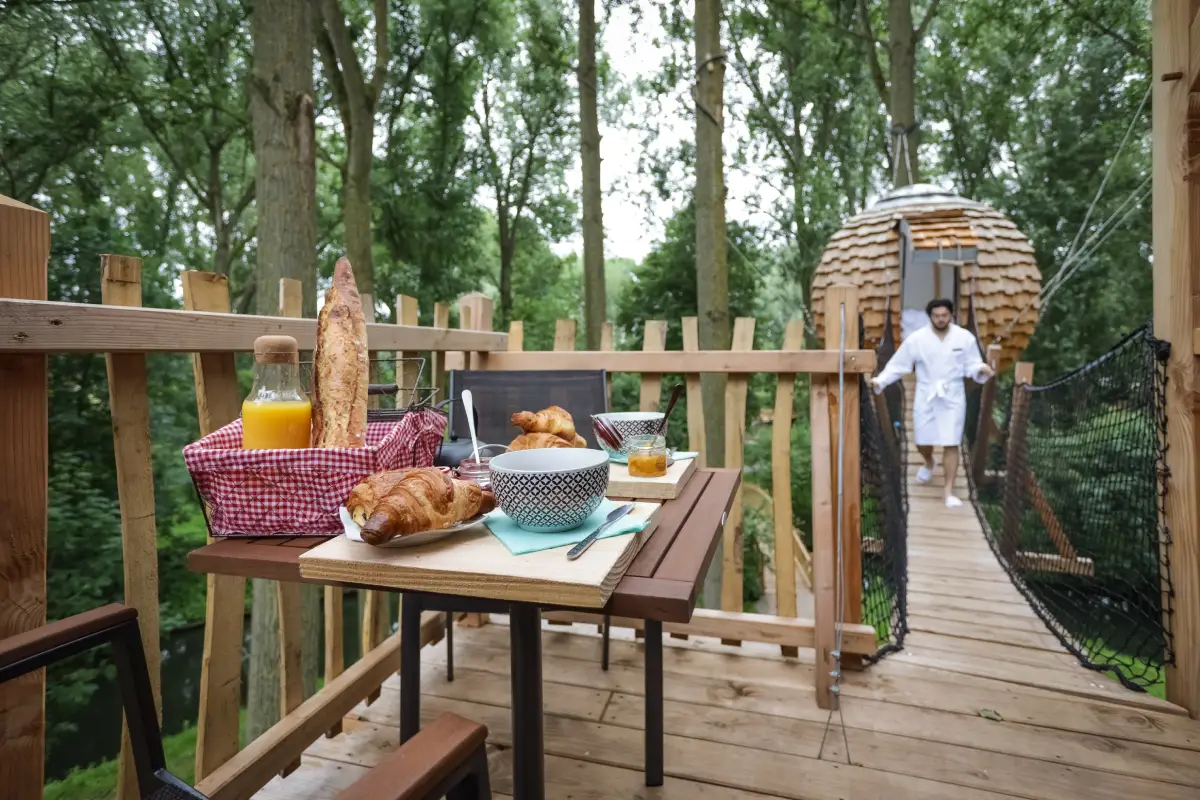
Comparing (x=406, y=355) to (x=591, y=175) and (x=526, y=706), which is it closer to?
(x=526, y=706)

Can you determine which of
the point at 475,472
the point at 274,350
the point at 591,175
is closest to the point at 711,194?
the point at 591,175

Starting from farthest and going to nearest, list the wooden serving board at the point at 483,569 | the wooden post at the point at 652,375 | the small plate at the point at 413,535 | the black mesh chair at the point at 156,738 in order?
the wooden post at the point at 652,375
the small plate at the point at 413,535
the wooden serving board at the point at 483,569
the black mesh chair at the point at 156,738

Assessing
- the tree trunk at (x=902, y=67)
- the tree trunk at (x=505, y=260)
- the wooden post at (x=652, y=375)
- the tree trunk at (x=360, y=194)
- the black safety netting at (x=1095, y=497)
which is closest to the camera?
the black safety netting at (x=1095, y=497)

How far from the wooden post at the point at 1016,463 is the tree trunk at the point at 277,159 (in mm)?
5097

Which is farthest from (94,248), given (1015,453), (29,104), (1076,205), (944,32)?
(1076,205)

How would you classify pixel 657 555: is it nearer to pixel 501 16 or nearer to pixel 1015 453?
pixel 1015 453

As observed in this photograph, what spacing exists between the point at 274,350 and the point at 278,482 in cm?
21

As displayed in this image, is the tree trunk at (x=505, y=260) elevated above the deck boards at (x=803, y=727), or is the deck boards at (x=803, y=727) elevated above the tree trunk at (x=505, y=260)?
the tree trunk at (x=505, y=260)

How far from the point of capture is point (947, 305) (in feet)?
14.3

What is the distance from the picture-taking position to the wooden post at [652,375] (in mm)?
2406

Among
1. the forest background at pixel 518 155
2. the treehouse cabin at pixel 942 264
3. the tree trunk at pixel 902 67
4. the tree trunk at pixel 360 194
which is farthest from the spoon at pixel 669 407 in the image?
the tree trunk at pixel 902 67

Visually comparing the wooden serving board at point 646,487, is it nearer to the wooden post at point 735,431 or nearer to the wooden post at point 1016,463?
the wooden post at point 735,431

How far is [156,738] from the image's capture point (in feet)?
2.92

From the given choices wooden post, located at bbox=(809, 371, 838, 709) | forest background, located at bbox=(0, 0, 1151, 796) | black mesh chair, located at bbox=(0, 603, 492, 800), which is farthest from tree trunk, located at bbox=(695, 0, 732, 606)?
black mesh chair, located at bbox=(0, 603, 492, 800)
